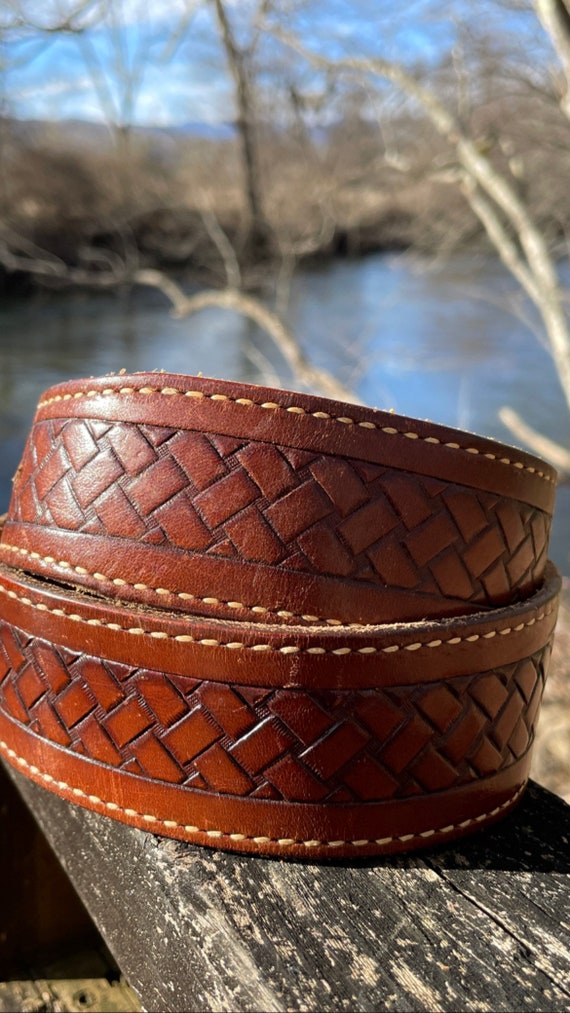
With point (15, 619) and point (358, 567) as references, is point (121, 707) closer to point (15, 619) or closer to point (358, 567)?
point (15, 619)

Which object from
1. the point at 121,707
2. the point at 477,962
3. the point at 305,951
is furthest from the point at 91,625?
the point at 477,962

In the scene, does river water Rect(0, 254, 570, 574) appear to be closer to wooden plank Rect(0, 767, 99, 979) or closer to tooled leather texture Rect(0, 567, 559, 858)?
wooden plank Rect(0, 767, 99, 979)

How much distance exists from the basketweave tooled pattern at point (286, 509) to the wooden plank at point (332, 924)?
26cm

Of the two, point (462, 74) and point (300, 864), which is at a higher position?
point (462, 74)

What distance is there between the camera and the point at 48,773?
768 millimetres

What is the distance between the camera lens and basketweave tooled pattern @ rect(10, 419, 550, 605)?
0.67 meters

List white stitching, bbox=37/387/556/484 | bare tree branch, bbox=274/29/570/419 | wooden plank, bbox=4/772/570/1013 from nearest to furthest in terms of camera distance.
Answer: wooden plank, bbox=4/772/570/1013 < white stitching, bbox=37/387/556/484 < bare tree branch, bbox=274/29/570/419

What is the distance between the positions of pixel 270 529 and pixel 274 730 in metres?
0.18

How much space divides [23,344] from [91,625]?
28.1 ft

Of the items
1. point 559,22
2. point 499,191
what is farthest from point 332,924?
point 499,191

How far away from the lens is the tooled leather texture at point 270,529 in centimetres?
67

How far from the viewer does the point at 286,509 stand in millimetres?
666

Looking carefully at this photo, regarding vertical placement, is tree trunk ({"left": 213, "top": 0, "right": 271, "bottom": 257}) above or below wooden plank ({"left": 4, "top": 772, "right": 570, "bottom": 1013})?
above

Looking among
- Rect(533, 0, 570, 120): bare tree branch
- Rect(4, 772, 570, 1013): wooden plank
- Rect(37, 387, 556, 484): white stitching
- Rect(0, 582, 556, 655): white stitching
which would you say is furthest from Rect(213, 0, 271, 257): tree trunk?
Rect(4, 772, 570, 1013): wooden plank
